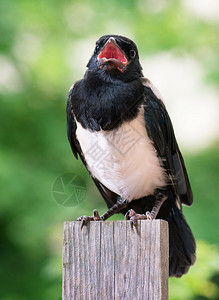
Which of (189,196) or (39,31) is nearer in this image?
(189,196)

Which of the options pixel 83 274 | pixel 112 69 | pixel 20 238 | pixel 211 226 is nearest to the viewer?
pixel 83 274

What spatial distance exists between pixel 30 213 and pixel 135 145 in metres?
1.71

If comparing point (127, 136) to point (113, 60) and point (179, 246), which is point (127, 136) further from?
point (179, 246)

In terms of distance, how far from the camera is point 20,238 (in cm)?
415

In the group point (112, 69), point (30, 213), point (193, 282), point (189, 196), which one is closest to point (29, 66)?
point (30, 213)

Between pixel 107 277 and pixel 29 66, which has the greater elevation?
pixel 29 66

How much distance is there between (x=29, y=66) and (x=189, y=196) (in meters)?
2.42

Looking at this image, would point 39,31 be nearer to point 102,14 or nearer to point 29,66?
point 29,66

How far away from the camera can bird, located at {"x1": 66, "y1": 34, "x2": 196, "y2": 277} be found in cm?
245

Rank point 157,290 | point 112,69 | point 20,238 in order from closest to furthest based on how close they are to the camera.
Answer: point 157,290 → point 112,69 → point 20,238

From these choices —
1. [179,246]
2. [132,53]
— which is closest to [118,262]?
[179,246]

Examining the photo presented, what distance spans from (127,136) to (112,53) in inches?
19.4

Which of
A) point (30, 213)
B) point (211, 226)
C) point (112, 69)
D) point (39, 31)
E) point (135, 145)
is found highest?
point (39, 31)

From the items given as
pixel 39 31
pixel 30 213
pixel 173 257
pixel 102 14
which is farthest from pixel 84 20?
pixel 173 257
